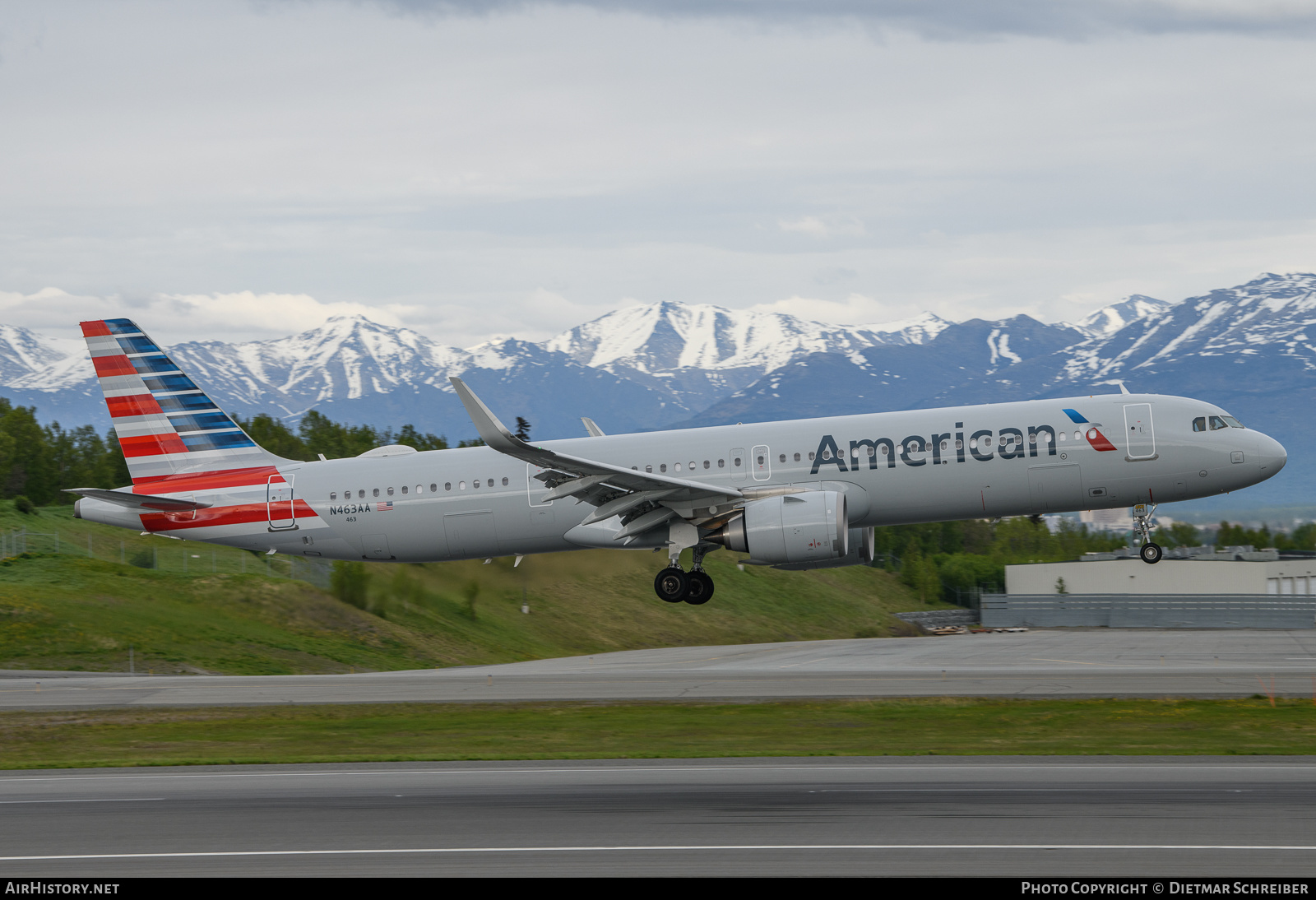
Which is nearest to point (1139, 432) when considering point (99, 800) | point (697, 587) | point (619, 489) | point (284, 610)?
point (697, 587)

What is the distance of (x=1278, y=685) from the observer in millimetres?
37594

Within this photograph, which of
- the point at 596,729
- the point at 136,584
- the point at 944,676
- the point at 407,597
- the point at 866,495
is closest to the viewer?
the point at 596,729

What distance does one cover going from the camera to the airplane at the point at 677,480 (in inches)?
1296

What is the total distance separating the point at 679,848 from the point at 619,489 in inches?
705

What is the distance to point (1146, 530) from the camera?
3325cm

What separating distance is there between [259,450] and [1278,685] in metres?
31.7

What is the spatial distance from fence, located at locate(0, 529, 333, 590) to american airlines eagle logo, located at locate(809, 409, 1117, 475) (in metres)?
39.3

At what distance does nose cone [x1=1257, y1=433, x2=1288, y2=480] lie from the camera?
32781 millimetres

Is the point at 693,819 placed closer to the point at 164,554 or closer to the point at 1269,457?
the point at 1269,457

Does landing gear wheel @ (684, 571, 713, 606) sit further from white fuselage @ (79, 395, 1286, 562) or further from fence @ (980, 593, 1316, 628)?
fence @ (980, 593, 1316, 628)

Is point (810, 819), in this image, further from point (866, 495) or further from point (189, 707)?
point (189, 707)

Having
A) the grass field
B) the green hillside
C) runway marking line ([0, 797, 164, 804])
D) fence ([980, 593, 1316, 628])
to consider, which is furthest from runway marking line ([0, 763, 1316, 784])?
fence ([980, 593, 1316, 628])
